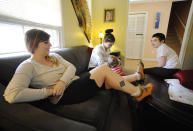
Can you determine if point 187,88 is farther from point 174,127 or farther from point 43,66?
point 43,66

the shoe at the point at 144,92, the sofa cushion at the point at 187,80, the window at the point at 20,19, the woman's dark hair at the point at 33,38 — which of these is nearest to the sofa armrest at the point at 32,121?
the woman's dark hair at the point at 33,38

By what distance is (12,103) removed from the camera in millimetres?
578

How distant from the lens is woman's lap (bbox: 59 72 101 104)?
0.84m

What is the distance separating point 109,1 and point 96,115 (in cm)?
325

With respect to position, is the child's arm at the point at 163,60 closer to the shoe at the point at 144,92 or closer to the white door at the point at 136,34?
the shoe at the point at 144,92

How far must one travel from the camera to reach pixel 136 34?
4465 mm

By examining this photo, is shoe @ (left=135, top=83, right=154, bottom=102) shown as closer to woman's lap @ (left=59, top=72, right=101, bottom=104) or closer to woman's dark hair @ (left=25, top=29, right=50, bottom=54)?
woman's lap @ (left=59, top=72, right=101, bottom=104)

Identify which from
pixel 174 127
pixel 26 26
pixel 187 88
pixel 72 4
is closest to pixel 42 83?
pixel 26 26

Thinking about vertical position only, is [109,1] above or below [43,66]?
above

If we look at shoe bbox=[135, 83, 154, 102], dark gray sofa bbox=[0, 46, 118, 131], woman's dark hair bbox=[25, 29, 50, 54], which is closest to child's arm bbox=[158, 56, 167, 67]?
shoe bbox=[135, 83, 154, 102]

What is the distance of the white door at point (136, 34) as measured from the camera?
426 centimetres

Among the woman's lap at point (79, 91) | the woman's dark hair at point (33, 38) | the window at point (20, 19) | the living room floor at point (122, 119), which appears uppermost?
the window at point (20, 19)

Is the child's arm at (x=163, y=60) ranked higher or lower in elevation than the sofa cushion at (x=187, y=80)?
higher

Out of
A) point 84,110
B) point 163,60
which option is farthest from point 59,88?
point 163,60
